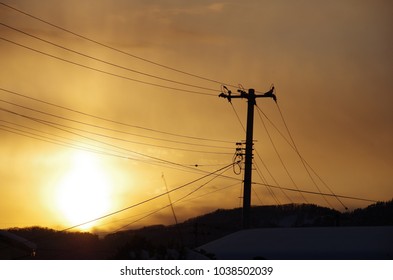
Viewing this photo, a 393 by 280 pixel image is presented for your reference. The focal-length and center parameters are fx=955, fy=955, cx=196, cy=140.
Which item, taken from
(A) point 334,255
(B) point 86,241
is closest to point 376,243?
(A) point 334,255

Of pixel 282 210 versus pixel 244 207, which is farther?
pixel 282 210

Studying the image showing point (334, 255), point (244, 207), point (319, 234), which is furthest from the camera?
point (244, 207)

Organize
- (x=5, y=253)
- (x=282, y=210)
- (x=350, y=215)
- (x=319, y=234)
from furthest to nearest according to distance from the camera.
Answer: (x=282, y=210) < (x=350, y=215) < (x=5, y=253) < (x=319, y=234)

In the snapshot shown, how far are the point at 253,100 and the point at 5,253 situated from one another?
47.8 ft

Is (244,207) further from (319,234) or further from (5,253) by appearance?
(5,253)

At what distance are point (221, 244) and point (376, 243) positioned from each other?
8009 mm

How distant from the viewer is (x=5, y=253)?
141ft

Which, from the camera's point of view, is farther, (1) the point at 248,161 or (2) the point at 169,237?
(2) the point at 169,237

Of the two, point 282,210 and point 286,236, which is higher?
point 282,210

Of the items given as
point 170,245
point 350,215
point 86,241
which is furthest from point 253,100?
point 350,215
